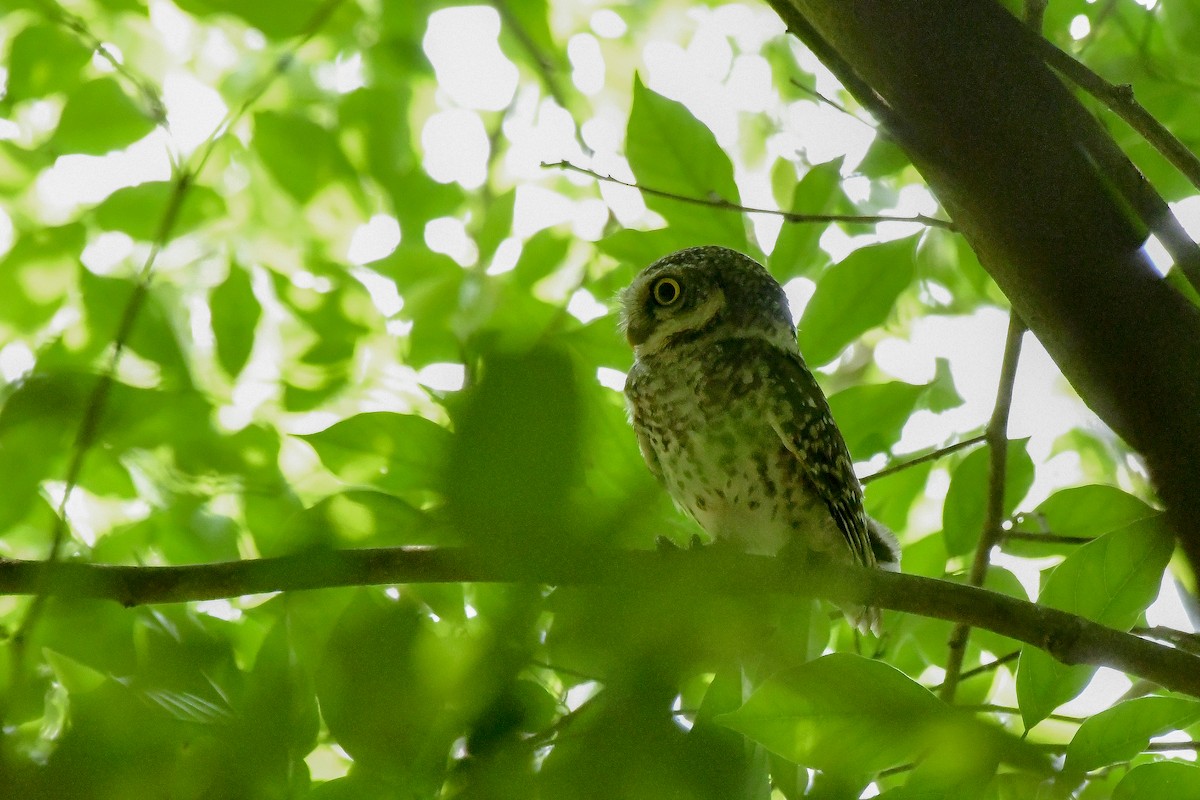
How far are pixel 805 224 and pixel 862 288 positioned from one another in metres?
0.22

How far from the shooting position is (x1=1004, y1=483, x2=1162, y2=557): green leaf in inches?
74.4

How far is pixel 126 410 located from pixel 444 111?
7.93 ft

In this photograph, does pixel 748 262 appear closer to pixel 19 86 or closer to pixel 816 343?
pixel 816 343

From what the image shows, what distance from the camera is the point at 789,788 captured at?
4.71ft

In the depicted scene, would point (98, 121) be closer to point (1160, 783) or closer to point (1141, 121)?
point (1141, 121)

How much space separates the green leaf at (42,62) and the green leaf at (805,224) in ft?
5.63

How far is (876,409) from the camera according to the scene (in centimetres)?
237

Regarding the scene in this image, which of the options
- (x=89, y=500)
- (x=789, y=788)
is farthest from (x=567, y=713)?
(x=89, y=500)

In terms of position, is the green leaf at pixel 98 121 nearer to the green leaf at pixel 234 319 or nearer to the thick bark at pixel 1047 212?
the green leaf at pixel 234 319

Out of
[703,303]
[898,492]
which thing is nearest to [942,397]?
[898,492]

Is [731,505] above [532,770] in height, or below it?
above

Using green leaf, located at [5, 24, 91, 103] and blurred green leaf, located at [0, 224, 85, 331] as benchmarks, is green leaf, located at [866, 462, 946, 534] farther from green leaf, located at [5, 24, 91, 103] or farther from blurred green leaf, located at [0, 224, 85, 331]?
green leaf, located at [5, 24, 91, 103]

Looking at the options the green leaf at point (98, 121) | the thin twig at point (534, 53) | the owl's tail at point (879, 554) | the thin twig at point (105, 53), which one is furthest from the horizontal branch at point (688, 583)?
the thin twig at point (534, 53)

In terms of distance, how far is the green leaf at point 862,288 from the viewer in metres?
2.23
